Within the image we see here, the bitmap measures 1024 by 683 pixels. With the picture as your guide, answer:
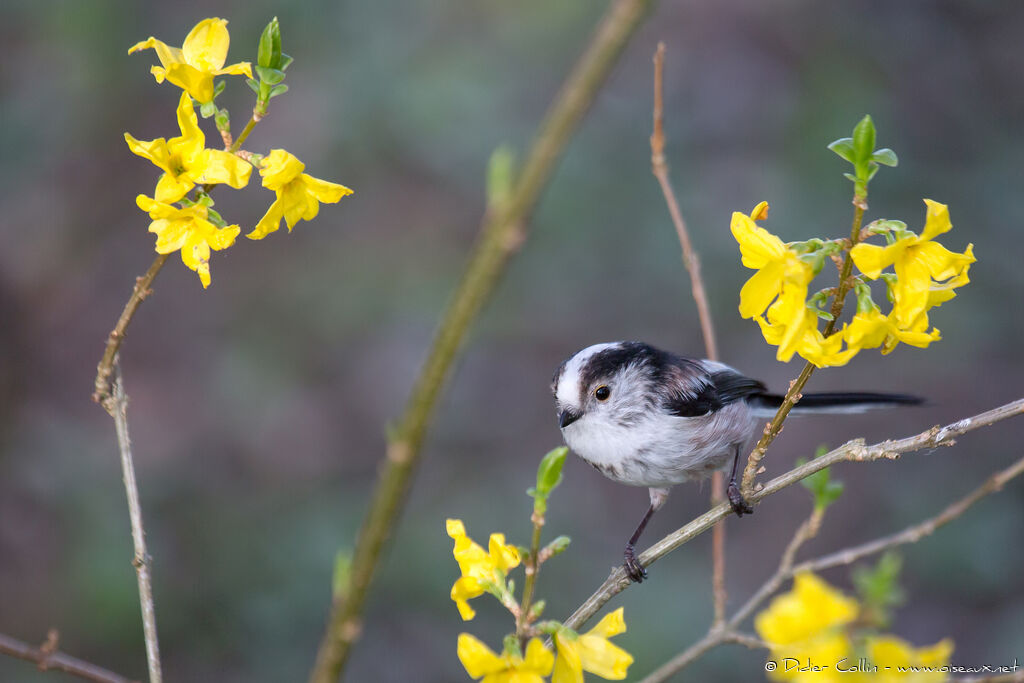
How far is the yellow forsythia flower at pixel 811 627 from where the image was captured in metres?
1.13

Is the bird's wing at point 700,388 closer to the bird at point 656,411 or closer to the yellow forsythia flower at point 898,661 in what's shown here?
the bird at point 656,411

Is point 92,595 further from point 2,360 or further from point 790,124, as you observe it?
point 790,124

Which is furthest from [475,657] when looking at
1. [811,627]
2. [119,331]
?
[119,331]

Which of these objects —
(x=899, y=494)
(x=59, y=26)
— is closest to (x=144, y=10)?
(x=59, y=26)

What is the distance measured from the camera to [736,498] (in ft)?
7.27

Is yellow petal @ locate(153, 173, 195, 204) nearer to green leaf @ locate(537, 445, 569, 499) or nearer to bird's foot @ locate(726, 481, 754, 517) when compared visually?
green leaf @ locate(537, 445, 569, 499)

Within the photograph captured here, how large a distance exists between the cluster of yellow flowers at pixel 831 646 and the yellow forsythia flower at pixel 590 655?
29 centimetres

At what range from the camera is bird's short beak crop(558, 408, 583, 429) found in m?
3.22

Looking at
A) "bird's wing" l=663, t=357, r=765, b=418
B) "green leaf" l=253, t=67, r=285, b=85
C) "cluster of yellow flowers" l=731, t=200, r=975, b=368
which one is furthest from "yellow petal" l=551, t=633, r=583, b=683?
"bird's wing" l=663, t=357, r=765, b=418

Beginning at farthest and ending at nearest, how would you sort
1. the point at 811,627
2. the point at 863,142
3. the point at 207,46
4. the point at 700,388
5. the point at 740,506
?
the point at 700,388 < the point at 740,506 < the point at 207,46 < the point at 863,142 < the point at 811,627

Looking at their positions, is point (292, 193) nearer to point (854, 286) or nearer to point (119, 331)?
point (119, 331)

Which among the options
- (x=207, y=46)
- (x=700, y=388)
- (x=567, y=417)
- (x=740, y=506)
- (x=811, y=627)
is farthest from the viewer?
(x=700, y=388)

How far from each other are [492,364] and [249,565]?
230cm

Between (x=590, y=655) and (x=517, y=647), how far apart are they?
5.8 inches
